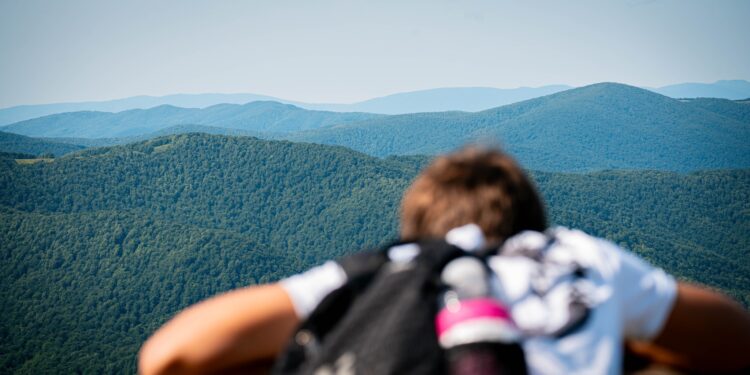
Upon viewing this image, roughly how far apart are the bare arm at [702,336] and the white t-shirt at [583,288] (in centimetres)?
5

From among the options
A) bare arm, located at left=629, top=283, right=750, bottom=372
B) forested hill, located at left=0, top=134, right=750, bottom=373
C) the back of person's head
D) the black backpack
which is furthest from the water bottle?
forested hill, located at left=0, top=134, right=750, bottom=373

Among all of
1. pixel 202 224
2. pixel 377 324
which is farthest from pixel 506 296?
pixel 202 224

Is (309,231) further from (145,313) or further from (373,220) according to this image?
(145,313)

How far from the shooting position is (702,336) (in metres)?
1.58

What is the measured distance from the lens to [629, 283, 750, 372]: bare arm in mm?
1553

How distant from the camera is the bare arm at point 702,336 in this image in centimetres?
155

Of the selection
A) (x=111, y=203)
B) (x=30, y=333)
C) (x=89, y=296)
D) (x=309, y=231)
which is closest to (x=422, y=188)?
(x=30, y=333)

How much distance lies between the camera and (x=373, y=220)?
152 metres

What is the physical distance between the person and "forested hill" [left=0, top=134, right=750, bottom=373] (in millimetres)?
97023

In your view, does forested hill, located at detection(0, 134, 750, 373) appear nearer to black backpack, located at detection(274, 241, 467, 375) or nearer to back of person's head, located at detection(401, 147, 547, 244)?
back of person's head, located at detection(401, 147, 547, 244)

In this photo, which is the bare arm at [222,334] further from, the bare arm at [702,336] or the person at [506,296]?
the bare arm at [702,336]

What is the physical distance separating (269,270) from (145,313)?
81.5 ft

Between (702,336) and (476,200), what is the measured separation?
2.23ft

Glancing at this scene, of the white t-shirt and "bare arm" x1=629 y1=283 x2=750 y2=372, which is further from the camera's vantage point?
"bare arm" x1=629 y1=283 x2=750 y2=372
